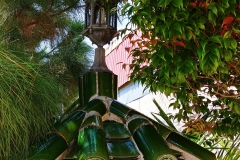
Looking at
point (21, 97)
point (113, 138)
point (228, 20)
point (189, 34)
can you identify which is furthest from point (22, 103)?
point (228, 20)

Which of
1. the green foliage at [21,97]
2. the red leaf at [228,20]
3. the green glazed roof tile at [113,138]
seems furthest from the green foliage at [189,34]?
the green foliage at [21,97]

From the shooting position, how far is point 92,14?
1373 mm

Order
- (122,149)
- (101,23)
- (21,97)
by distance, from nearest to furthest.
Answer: (21,97) → (122,149) → (101,23)

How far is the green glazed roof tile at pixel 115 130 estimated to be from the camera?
1.10 meters

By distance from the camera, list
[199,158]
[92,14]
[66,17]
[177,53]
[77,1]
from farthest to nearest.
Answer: [66,17], [77,1], [92,14], [199,158], [177,53]

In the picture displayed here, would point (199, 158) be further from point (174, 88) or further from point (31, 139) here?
point (31, 139)

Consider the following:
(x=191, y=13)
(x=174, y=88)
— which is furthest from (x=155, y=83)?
(x=191, y=13)

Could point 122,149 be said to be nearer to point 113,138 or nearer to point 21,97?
point 113,138

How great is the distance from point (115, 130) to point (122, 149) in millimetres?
95

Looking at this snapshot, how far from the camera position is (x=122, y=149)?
1.05 meters

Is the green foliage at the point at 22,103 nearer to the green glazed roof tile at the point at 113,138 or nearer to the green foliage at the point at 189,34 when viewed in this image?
the green glazed roof tile at the point at 113,138

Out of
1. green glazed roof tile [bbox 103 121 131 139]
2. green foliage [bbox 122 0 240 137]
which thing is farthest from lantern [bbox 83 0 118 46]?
green glazed roof tile [bbox 103 121 131 139]

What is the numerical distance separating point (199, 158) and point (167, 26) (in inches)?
18.8

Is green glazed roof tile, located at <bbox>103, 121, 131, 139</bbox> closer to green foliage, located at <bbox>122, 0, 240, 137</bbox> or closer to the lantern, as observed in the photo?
green foliage, located at <bbox>122, 0, 240, 137</bbox>
